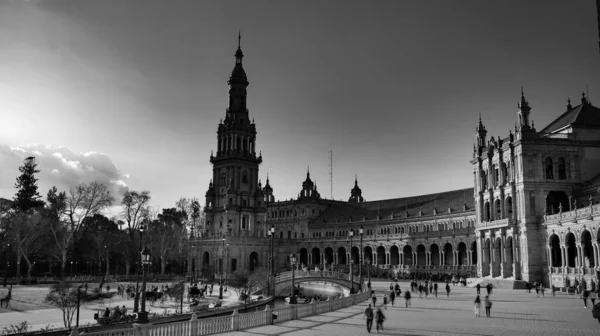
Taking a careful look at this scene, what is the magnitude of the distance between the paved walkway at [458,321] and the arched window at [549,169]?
892 inches

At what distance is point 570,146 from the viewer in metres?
58.7

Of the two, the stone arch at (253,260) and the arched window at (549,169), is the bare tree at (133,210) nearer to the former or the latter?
the stone arch at (253,260)

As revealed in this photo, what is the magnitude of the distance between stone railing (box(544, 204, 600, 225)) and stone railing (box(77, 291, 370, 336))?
27847 millimetres

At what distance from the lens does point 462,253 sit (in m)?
81.3

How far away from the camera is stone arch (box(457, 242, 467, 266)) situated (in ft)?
263

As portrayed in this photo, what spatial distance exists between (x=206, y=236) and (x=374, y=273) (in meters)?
36.2

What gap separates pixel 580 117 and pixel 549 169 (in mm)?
7503

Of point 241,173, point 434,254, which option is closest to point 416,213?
point 434,254

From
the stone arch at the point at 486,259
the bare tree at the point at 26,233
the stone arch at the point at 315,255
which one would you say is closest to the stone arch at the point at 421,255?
the stone arch at the point at 486,259

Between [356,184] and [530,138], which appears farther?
[356,184]

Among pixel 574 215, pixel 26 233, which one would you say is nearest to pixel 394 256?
pixel 574 215

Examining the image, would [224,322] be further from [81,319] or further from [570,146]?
[570,146]

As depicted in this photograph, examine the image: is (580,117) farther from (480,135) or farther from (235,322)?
(235,322)

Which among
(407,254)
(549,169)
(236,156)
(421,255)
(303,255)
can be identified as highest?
(236,156)
